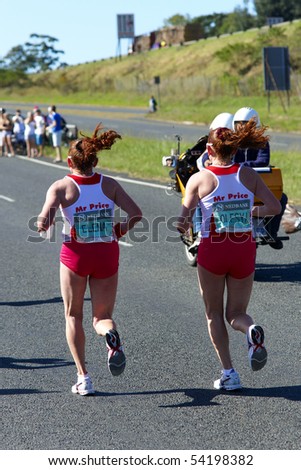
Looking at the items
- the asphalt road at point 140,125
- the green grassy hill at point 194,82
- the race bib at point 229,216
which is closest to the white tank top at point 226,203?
the race bib at point 229,216

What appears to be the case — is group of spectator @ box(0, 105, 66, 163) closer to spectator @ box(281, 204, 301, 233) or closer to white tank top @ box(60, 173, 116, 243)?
spectator @ box(281, 204, 301, 233)

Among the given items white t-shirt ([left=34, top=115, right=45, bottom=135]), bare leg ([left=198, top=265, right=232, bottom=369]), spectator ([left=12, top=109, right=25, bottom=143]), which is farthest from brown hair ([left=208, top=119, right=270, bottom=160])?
spectator ([left=12, top=109, right=25, bottom=143])

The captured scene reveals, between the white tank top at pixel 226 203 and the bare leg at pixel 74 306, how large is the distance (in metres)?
1.00

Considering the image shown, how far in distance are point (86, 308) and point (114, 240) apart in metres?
3.22

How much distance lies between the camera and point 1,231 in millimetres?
16516

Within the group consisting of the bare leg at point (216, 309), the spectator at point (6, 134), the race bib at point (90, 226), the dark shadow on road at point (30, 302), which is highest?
the race bib at point (90, 226)

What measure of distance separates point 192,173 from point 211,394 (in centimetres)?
547

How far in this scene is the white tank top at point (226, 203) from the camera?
22.8ft

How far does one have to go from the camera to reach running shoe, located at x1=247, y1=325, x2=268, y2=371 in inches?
267

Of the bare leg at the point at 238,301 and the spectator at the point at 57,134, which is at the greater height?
the bare leg at the point at 238,301

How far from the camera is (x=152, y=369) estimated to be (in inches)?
311

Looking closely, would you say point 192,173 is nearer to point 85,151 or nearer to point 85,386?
point 85,151

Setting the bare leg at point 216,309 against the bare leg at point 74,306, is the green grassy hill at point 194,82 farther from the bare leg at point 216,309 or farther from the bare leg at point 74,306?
the bare leg at point 74,306

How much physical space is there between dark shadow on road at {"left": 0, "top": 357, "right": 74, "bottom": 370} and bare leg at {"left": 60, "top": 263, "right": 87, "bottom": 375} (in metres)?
0.96
